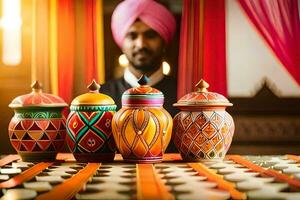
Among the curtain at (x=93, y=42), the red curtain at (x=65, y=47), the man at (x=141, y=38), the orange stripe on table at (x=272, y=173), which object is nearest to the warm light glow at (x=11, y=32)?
the red curtain at (x=65, y=47)

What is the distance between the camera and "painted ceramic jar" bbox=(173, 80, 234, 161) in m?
1.76

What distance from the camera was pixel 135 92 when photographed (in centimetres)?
175

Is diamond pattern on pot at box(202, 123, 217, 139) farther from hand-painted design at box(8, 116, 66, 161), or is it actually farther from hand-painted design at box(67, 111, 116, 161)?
hand-painted design at box(8, 116, 66, 161)

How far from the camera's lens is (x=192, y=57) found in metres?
2.26

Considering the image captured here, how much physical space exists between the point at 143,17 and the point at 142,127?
2.37 ft

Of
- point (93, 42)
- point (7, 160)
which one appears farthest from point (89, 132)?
point (93, 42)

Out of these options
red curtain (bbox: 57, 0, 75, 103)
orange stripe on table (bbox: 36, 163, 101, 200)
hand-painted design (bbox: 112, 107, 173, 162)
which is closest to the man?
red curtain (bbox: 57, 0, 75, 103)

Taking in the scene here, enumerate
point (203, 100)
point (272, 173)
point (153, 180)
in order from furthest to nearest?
1. point (203, 100)
2. point (272, 173)
3. point (153, 180)

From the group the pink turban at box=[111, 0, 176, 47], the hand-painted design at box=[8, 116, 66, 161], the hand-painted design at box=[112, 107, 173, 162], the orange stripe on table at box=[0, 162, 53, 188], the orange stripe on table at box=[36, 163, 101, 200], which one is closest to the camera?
the orange stripe on table at box=[36, 163, 101, 200]

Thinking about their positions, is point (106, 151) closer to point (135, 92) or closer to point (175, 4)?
point (135, 92)

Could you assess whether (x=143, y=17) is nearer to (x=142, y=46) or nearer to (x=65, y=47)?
(x=142, y=46)

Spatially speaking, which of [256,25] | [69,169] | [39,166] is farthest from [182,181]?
[256,25]

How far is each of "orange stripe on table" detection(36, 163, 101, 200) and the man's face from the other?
31.5 inches

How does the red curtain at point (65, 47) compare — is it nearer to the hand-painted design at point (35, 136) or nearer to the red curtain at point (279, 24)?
the hand-painted design at point (35, 136)
